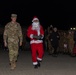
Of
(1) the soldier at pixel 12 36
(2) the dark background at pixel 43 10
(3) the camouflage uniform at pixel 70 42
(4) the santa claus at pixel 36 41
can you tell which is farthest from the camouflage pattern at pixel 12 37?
(2) the dark background at pixel 43 10

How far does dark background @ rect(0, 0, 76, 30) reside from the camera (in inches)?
1970

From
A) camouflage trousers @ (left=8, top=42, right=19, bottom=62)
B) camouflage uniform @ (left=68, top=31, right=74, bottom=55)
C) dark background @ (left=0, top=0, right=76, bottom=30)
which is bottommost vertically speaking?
camouflage uniform @ (left=68, top=31, right=74, bottom=55)

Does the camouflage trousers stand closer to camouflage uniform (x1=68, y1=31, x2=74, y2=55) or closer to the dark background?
camouflage uniform (x1=68, y1=31, x2=74, y2=55)

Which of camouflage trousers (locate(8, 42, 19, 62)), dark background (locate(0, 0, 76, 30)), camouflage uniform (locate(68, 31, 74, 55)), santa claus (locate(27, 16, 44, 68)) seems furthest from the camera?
dark background (locate(0, 0, 76, 30))

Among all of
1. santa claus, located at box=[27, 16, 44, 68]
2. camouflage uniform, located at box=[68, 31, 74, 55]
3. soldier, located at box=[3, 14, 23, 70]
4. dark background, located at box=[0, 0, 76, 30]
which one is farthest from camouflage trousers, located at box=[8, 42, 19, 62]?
dark background, located at box=[0, 0, 76, 30]

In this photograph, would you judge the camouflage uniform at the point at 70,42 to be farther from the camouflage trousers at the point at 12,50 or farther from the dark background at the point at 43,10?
the dark background at the point at 43,10

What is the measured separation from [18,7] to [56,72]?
37.0 meters

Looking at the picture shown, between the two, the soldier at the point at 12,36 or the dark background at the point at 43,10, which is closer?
the soldier at the point at 12,36

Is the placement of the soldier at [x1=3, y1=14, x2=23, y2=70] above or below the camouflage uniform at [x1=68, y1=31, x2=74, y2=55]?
above

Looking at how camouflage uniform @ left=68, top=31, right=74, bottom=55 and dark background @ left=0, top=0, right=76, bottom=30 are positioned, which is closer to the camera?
camouflage uniform @ left=68, top=31, right=74, bottom=55

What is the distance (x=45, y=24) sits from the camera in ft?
166

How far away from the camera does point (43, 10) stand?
51.8m

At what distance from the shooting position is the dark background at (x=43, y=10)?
50.0 metres

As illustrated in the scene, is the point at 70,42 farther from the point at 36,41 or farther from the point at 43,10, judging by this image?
the point at 43,10
